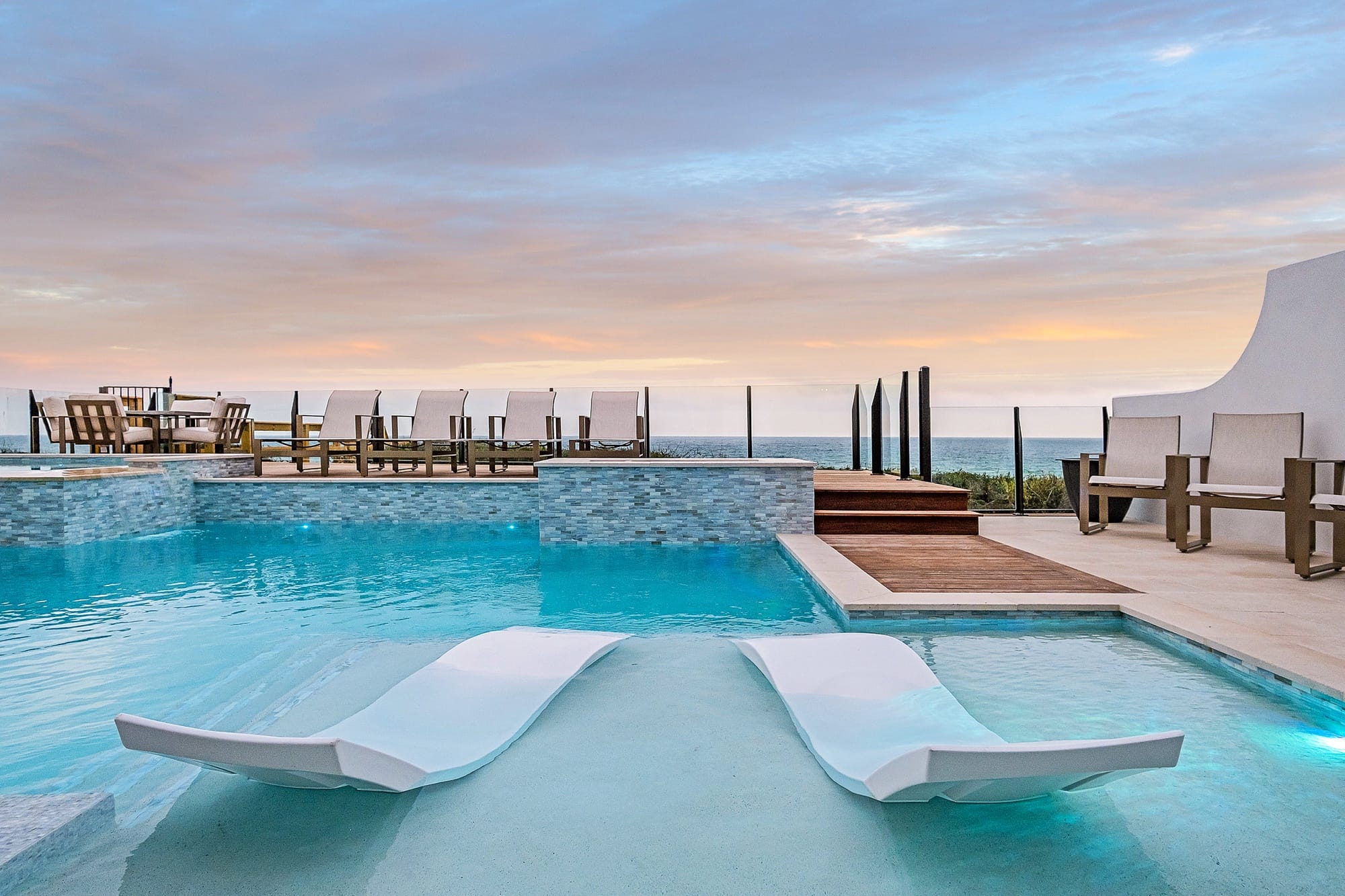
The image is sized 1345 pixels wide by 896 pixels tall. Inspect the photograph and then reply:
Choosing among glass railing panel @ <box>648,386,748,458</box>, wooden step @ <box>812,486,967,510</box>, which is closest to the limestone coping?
wooden step @ <box>812,486,967,510</box>

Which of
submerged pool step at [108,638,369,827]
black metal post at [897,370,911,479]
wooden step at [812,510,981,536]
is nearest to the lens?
submerged pool step at [108,638,369,827]

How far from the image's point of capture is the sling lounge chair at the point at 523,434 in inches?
371

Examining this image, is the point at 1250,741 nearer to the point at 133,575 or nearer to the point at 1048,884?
the point at 1048,884

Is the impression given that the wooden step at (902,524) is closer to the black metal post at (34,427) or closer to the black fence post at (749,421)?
the black fence post at (749,421)

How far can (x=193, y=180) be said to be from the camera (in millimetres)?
10117

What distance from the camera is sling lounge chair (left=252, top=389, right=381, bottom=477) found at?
9.41 metres

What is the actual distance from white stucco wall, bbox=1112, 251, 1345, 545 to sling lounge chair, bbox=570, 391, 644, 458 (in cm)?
587

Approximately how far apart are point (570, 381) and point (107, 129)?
8.34m

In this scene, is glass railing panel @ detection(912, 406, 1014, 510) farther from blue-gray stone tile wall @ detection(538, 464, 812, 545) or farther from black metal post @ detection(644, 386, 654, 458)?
black metal post @ detection(644, 386, 654, 458)

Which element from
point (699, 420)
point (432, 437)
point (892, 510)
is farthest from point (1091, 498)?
point (432, 437)

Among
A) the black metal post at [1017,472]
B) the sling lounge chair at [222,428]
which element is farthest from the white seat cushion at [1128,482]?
the sling lounge chair at [222,428]

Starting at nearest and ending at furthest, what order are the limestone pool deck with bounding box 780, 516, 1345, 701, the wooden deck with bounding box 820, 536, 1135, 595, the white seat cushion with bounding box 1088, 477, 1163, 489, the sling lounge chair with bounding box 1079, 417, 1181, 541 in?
the limestone pool deck with bounding box 780, 516, 1345, 701 → the wooden deck with bounding box 820, 536, 1135, 595 → the white seat cushion with bounding box 1088, 477, 1163, 489 → the sling lounge chair with bounding box 1079, 417, 1181, 541

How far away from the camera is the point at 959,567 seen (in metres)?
4.97

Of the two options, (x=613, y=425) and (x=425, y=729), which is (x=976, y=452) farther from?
(x=425, y=729)
